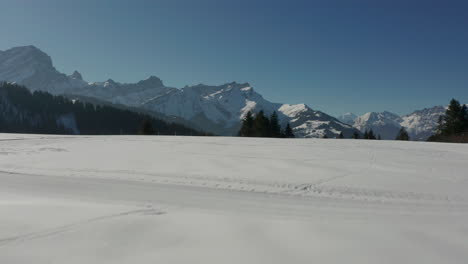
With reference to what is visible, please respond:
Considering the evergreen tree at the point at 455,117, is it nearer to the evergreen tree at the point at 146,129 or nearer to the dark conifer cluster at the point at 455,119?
the dark conifer cluster at the point at 455,119

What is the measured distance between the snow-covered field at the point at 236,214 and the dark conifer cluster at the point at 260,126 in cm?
4961

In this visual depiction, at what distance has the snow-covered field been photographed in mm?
3139

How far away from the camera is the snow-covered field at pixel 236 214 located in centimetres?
314

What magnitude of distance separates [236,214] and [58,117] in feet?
643

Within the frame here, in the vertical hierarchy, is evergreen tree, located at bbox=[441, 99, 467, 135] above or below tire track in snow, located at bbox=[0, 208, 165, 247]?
above

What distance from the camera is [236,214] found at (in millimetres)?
4574

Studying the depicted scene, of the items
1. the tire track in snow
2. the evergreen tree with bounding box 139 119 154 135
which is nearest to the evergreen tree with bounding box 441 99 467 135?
the evergreen tree with bounding box 139 119 154 135

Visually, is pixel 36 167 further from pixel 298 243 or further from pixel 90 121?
pixel 90 121

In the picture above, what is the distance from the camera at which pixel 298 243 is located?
3.39 m

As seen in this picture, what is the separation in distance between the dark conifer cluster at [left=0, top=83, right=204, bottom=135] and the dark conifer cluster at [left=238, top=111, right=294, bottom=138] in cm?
9633

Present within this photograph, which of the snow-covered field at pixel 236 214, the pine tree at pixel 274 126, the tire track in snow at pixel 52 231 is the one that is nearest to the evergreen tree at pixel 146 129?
the pine tree at pixel 274 126

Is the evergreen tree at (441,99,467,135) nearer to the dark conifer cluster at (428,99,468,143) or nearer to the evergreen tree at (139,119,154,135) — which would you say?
the dark conifer cluster at (428,99,468,143)

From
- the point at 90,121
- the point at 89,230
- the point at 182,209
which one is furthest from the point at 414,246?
the point at 90,121

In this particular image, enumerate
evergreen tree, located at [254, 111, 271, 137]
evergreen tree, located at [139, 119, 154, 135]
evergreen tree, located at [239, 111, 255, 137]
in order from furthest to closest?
evergreen tree, located at [239, 111, 255, 137] → evergreen tree, located at [139, 119, 154, 135] → evergreen tree, located at [254, 111, 271, 137]
